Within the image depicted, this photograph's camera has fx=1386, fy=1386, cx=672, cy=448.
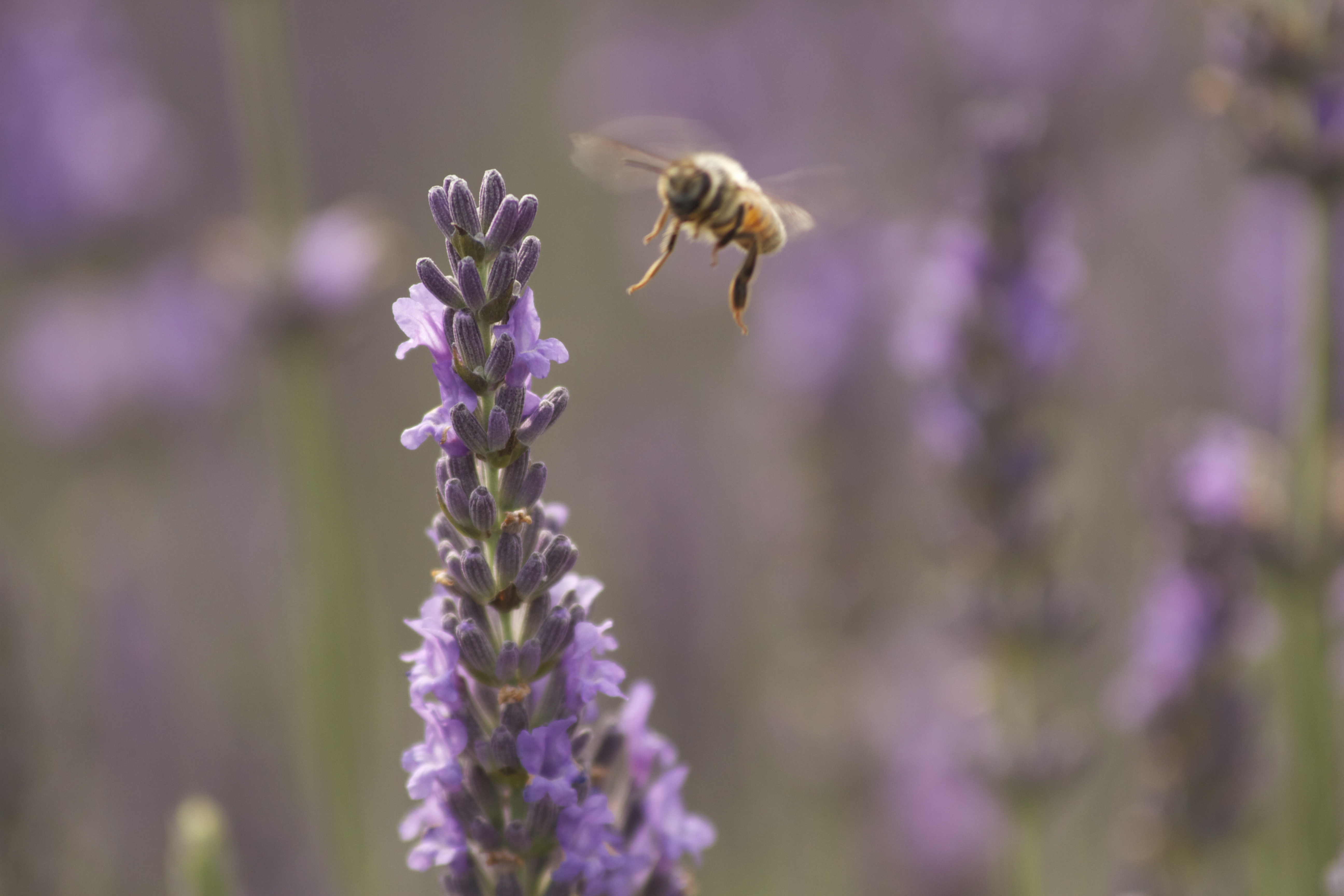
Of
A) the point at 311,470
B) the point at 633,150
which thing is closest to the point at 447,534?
the point at 633,150

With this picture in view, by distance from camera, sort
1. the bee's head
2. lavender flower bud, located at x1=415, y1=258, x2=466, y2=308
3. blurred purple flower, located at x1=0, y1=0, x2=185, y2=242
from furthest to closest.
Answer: blurred purple flower, located at x1=0, y1=0, x2=185, y2=242
the bee's head
lavender flower bud, located at x1=415, y1=258, x2=466, y2=308

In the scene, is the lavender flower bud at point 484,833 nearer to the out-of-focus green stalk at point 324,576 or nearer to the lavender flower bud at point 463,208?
the lavender flower bud at point 463,208

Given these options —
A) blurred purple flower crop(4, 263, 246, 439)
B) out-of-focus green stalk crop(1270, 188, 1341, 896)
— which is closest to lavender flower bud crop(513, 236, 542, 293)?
out-of-focus green stalk crop(1270, 188, 1341, 896)

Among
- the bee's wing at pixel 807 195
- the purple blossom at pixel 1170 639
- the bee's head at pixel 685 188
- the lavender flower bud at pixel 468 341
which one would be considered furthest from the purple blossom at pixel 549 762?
the purple blossom at pixel 1170 639

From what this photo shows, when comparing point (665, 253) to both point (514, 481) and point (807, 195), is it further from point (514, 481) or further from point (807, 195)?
point (514, 481)

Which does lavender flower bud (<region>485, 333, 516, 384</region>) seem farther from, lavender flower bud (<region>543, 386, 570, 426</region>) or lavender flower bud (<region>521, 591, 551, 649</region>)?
lavender flower bud (<region>521, 591, 551, 649</region>)

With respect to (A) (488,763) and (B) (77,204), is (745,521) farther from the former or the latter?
(A) (488,763)
